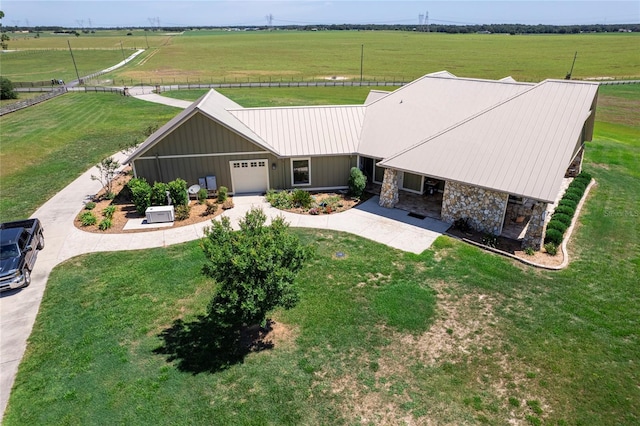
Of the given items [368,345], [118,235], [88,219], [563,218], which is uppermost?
[563,218]

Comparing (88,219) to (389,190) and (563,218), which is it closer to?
(389,190)

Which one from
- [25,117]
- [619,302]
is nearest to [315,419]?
[619,302]

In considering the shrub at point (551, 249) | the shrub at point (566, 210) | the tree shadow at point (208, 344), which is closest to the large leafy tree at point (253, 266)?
the tree shadow at point (208, 344)

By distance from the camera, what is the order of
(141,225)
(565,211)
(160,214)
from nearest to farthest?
(565,211) < (141,225) < (160,214)

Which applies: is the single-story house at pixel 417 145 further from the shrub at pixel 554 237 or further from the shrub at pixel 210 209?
the shrub at pixel 210 209

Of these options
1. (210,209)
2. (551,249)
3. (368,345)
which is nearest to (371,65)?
(210,209)

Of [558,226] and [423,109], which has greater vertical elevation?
[423,109]

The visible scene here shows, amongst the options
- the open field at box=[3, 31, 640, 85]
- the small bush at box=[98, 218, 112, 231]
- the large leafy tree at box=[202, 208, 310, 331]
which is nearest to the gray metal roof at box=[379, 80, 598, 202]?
the large leafy tree at box=[202, 208, 310, 331]
